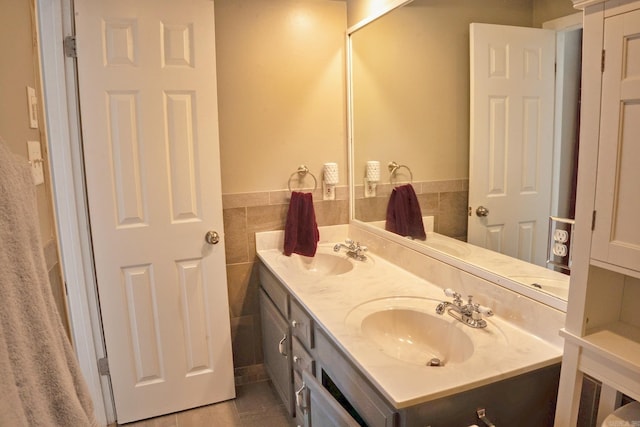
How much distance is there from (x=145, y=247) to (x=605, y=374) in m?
1.87

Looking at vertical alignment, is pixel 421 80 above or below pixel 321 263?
above

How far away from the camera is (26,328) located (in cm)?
74

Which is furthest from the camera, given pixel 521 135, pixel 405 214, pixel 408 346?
pixel 405 214

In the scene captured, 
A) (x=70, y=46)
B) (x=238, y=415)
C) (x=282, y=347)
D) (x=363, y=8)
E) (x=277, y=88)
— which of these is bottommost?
(x=238, y=415)

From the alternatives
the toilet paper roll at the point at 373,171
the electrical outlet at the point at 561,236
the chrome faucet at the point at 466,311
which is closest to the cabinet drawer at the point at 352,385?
the chrome faucet at the point at 466,311

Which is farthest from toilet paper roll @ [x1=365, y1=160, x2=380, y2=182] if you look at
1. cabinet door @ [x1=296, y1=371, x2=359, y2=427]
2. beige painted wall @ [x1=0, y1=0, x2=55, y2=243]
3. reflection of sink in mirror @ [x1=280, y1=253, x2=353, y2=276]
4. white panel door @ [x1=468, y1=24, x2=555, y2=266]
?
beige painted wall @ [x1=0, y1=0, x2=55, y2=243]

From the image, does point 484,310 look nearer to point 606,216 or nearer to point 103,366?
point 606,216

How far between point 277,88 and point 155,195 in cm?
84

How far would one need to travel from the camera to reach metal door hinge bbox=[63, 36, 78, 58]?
75.2 inches

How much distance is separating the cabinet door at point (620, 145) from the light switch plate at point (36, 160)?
145 cm

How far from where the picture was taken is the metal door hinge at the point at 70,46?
191cm

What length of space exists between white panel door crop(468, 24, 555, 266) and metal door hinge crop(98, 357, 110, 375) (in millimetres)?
1813

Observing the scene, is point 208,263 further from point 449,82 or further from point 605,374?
point 605,374

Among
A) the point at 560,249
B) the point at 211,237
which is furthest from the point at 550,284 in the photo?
the point at 211,237
